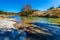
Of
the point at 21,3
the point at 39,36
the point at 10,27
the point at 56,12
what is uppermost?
the point at 21,3

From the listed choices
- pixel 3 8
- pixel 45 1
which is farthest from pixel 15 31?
pixel 45 1

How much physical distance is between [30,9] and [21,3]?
0.15 m

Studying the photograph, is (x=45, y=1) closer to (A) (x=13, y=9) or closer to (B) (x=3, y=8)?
(A) (x=13, y=9)

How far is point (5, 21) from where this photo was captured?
181cm

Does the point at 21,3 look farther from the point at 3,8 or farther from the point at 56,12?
the point at 56,12

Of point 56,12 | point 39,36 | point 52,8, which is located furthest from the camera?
point 56,12

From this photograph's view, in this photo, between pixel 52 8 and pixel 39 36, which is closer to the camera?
pixel 39 36

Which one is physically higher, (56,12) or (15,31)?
(56,12)

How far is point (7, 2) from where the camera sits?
175cm

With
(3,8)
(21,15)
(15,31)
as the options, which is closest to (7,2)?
(3,8)

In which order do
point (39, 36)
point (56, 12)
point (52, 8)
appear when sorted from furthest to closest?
1. point (56, 12)
2. point (52, 8)
3. point (39, 36)

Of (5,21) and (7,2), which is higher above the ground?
(7,2)

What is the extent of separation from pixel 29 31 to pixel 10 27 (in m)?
0.27

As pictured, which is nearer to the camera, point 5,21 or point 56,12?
point 5,21
